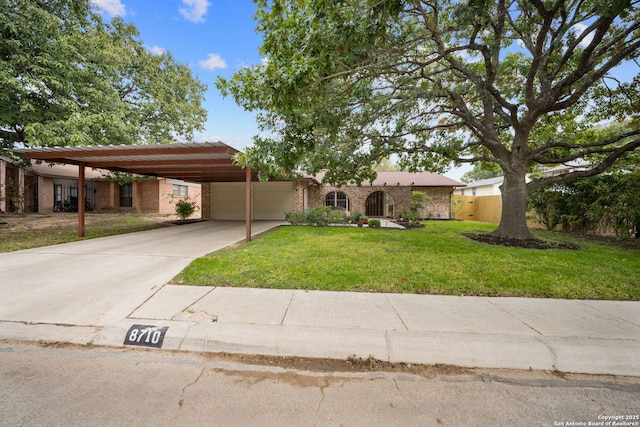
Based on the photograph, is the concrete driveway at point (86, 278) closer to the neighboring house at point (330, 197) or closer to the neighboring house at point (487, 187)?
the neighboring house at point (330, 197)

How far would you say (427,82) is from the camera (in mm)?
8844

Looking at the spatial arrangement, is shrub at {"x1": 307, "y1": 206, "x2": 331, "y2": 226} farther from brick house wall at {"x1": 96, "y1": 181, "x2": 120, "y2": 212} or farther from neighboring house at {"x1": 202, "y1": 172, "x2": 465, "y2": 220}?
brick house wall at {"x1": 96, "y1": 181, "x2": 120, "y2": 212}

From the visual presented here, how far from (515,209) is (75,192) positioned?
29.3 m

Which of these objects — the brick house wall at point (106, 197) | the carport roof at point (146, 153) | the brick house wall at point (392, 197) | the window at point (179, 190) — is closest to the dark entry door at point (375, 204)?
the brick house wall at point (392, 197)

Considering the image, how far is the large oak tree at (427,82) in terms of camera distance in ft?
14.6

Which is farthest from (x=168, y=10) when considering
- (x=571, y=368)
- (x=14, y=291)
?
(x=571, y=368)

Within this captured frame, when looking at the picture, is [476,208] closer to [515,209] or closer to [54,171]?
[515,209]

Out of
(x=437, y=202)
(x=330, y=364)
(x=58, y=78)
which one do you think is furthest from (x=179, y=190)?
(x=330, y=364)

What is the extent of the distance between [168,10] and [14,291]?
999cm

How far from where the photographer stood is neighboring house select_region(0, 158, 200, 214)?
17.9m

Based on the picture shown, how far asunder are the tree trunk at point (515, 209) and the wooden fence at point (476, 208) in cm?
943

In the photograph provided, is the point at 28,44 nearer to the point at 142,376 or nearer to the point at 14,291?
the point at 14,291

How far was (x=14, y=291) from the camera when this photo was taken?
4.08 meters

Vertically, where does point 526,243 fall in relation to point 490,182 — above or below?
below
